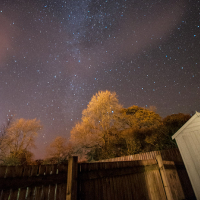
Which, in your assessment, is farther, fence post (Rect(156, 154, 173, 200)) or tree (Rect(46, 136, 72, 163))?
tree (Rect(46, 136, 72, 163))

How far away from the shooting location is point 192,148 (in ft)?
18.3

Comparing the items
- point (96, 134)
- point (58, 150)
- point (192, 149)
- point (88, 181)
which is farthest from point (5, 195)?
point (58, 150)

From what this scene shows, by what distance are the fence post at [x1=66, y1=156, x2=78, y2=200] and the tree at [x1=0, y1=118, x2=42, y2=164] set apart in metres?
17.1

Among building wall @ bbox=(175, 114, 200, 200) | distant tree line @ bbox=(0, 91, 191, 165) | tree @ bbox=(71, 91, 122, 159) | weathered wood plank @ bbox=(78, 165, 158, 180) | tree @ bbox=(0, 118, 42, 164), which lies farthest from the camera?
tree @ bbox=(0, 118, 42, 164)

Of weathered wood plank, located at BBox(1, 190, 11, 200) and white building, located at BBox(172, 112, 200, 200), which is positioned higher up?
white building, located at BBox(172, 112, 200, 200)

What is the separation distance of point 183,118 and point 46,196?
13968 mm

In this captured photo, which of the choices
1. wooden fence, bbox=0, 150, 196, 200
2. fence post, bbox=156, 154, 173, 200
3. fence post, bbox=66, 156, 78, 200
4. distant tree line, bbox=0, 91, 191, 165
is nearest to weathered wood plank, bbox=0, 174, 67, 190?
wooden fence, bbox=0, 150, 196, 200

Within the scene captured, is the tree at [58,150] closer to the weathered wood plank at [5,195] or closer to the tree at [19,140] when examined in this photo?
the tree at [19,140]

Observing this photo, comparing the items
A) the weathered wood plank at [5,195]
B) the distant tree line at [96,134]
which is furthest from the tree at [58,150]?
the weathered wood plank at [5,195]

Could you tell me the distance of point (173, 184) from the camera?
17.0 ft

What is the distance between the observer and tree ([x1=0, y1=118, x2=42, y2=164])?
56.5 feet

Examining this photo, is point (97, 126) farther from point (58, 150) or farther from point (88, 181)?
point (88, 181)

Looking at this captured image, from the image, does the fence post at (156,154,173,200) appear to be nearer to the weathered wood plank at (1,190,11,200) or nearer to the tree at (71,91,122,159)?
the weathered wood plank at (1,190,11,200)

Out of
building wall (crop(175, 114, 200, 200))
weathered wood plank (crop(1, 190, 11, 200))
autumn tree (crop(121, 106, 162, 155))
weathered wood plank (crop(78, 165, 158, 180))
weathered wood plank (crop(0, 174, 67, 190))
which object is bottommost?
weathered wood plank (crop(1, 190, 11, 200))
